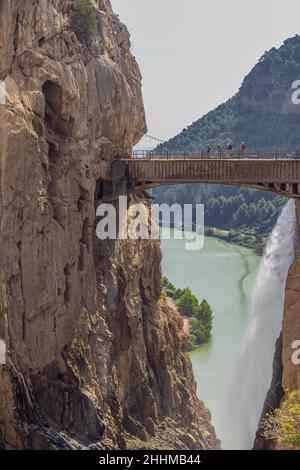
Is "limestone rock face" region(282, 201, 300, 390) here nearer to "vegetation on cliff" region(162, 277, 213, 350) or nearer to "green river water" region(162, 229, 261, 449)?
"green river water" region(162, 229, 261, 449)

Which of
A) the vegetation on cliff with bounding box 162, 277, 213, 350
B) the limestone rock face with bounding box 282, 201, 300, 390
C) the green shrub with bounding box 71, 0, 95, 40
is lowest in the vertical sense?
the vegetation on cliff with bounding box 162, 277, 213, 350

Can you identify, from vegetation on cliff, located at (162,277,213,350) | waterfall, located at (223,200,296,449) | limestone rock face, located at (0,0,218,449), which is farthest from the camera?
vegetation on cliff, located at (162,277,213,350)

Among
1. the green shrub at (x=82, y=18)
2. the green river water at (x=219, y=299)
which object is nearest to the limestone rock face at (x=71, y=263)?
the green shrub at (x=82, y=18)

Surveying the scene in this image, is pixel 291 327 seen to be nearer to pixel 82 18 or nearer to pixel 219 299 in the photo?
pixel 82 18

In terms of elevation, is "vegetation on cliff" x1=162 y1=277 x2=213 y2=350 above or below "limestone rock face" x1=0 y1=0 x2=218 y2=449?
below

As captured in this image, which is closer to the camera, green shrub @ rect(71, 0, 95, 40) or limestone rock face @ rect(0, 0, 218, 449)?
limestone rock face @ rect(0, 0, 218, 449)

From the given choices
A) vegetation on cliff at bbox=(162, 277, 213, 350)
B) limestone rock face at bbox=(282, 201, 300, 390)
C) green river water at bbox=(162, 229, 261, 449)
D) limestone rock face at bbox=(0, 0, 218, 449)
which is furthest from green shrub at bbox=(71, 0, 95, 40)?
vegetation on cliff at bbox=(162, 277, 213, 350)

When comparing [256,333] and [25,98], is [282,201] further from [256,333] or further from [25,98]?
[25,98]

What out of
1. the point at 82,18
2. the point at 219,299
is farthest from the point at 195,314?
the point at 82,18
